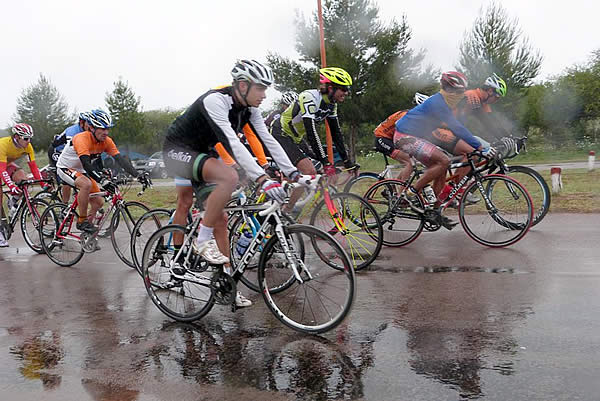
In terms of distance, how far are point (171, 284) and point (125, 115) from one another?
40.4 m

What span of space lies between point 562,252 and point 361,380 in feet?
13.7

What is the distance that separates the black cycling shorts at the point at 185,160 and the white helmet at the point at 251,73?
72 cm

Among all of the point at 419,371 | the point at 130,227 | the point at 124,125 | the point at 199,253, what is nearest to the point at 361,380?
the point at 419,371

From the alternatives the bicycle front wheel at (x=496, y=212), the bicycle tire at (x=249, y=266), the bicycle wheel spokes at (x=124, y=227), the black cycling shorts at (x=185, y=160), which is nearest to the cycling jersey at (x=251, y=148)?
the black cycling shorts at (x=185, y=160)

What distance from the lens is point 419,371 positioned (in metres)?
3.50

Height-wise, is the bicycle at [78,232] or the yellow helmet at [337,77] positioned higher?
the yellow helmet at [337,77]

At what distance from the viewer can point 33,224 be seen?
8594 millimetres

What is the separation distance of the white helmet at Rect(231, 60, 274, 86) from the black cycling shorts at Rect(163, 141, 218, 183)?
722 millimetres

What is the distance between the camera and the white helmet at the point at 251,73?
181 inches

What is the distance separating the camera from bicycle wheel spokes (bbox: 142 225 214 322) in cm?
481

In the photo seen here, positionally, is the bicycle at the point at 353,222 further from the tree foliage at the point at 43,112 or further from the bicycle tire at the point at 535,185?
the tree foliage at the point at 43,112

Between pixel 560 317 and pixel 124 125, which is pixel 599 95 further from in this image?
pixel 560 317

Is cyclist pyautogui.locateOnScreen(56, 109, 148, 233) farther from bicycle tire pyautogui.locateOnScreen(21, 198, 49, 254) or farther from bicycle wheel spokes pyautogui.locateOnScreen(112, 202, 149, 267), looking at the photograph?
bicycle tire pyautogui.locateOnScreen(21, 198, 49, 254)

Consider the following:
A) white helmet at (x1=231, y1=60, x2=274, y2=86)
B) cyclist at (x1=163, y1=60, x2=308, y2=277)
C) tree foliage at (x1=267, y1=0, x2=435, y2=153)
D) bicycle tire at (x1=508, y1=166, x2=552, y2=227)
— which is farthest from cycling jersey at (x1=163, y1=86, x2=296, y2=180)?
tree foliage at (x1=267, y1=0, x2=435, y2=153)
